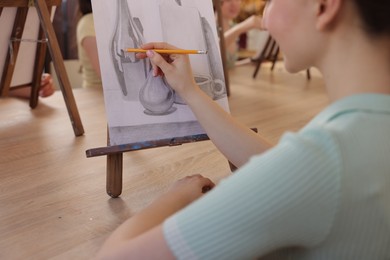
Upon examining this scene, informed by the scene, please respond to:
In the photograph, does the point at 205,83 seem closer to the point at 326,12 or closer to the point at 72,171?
the point at 72,171

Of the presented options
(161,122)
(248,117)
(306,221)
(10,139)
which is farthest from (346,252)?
(248,117)

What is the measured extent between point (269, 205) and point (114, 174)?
755mm

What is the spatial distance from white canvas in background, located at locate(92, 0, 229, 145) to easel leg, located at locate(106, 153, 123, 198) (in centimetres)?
6

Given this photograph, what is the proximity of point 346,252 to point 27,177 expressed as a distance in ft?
3.55

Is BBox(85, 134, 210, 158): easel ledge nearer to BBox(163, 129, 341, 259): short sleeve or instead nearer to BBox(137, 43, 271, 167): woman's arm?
BBox(137, 43, 271, 167): woman's arm

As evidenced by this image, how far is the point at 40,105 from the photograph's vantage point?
251cm

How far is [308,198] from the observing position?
0.58 meters

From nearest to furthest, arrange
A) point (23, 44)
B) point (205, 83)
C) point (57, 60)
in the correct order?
1. point (205, 83)
2. point (57, 60)
3. point (23, 44)

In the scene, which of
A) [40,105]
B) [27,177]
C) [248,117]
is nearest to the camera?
[27,177]

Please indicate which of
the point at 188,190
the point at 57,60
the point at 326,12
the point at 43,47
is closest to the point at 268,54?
the point at 43,47

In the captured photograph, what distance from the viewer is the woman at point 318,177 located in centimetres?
58

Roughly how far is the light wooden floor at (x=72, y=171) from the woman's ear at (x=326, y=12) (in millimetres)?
656

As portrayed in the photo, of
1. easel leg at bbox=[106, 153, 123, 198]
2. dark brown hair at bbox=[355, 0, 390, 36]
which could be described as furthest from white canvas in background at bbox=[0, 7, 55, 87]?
dark brown hair at bbox=[355, 0, 390, 36]

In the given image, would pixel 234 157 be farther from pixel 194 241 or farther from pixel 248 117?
pixel 248 117
